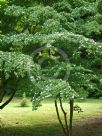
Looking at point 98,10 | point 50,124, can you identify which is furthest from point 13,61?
point 50,124

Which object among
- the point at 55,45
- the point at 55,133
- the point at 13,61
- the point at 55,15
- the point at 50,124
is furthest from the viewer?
the point at 50,124

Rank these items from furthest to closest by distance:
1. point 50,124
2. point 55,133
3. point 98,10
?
1. point 50,124
2. point 55,133
3. point 98,10

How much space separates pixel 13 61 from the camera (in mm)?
7719

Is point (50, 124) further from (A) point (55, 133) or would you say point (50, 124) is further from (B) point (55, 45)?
(B) point (55, 45)

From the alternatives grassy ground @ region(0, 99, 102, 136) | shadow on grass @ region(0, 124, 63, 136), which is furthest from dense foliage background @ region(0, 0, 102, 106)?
grassy ground @ region(0, 99, 102, 136)

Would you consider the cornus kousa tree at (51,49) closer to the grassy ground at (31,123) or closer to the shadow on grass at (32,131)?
the shadow on grass at (32,131)

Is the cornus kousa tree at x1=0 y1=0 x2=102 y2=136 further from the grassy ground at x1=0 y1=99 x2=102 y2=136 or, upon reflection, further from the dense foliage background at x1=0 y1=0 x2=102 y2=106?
the grassy ground at x1=0 y1=99 x2=102 y2=136

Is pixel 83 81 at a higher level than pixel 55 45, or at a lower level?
lower

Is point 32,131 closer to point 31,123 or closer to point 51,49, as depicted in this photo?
point 31,123

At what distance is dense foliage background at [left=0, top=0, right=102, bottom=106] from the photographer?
7793mm

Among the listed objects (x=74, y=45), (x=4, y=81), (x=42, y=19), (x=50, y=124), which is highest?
(x=42, y=19)

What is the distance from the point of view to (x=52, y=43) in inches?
318

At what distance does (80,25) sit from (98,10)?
678 mm

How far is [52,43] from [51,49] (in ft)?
3.01
